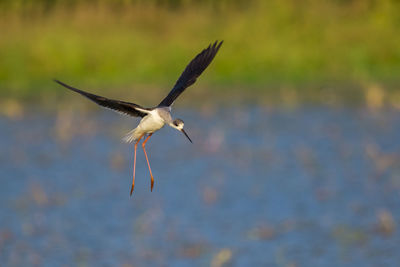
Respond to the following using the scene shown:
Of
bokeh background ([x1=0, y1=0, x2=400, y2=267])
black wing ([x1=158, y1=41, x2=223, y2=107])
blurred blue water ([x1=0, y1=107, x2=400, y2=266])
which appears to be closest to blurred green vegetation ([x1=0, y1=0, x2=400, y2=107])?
bokeh background ([x1=0, y1=0, x2=400, y2=267])

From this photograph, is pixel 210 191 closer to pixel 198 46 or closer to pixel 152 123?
pixel 152 123

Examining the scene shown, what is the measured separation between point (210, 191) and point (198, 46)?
331 inches

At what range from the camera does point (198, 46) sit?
1981 centimetres

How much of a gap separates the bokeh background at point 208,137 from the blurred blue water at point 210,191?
0.11 feet

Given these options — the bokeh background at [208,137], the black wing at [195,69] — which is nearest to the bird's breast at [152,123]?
the black wing at [195,69]

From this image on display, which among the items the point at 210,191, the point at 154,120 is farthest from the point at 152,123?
the point at 210,191

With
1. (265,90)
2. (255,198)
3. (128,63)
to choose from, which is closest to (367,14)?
(265,90)

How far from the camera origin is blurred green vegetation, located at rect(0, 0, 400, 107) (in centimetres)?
1911

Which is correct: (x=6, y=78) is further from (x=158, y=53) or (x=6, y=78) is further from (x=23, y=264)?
(x=23, y=264)

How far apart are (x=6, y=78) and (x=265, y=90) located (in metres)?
5.44

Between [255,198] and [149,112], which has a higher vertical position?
[255,198]

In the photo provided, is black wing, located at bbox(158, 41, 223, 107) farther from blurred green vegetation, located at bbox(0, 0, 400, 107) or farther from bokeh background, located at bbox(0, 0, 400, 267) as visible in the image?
blurred green vegetation, located at bbox(0, 0, 400, 107)

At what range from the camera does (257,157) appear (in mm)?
13828

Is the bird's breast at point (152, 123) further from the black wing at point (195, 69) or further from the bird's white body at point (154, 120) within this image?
the black wing at point (195, 69)
